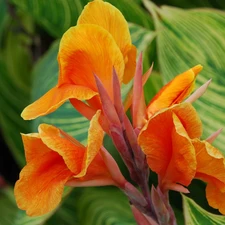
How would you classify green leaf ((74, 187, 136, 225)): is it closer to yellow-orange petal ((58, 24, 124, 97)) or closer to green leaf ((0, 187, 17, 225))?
green leaf ((0, 187, 17, 225))

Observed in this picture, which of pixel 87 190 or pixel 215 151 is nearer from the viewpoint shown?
pixel 215 151

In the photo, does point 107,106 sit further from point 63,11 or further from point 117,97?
point 63,11

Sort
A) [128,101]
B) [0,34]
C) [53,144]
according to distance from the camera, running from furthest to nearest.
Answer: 1. [0,34]
2. [128,101]
3. [53,144]

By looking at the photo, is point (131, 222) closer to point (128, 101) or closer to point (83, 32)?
point (128, 101)

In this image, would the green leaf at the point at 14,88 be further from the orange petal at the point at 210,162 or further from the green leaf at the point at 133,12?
the orange petal at the point at 210,162

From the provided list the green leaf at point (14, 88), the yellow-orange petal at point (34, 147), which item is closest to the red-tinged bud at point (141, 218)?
the yellow-orange petal at point (34, 147)

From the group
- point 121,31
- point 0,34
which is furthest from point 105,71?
point 0,34

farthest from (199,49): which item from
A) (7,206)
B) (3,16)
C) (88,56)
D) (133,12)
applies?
(3,16)

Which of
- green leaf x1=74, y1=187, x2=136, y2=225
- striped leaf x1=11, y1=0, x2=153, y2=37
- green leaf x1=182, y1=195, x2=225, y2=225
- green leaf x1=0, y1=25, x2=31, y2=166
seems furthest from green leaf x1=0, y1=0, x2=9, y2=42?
green leaf x1=182, y1=195, x2=225, y2=225
